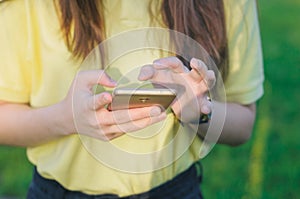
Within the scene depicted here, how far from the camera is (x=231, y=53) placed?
70.4 inches

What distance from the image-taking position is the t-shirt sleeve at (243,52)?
1.77 meters

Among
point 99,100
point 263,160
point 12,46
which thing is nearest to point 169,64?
point 99,100

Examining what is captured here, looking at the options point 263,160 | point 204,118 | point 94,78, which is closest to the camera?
point 94,78

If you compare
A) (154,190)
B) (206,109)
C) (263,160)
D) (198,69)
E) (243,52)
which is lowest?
(263,160)

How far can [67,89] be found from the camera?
1.66 metres

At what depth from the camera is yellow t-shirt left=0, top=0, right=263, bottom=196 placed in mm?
1628

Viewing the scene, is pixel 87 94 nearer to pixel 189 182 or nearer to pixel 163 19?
pixel 163 19

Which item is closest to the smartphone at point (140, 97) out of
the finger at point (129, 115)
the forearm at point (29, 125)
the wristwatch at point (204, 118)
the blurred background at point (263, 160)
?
the finger at point (129, 115)

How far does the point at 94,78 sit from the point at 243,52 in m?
0.47

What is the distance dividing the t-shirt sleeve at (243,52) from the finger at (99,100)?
0.46 metres

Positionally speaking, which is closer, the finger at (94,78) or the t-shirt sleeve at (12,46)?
the finger at (94,78)

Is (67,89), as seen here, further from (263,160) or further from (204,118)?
(263,160)

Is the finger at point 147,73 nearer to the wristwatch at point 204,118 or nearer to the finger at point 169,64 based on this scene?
the finger at point 169,64

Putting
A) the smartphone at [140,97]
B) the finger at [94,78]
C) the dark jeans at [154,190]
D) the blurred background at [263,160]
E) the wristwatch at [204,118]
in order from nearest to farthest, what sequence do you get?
the smartphone at [140,97] < the finger at [94,78] < the wristwatch at [204,118] < the dark jeans at [154,190] < the blurred background at [263,160]
